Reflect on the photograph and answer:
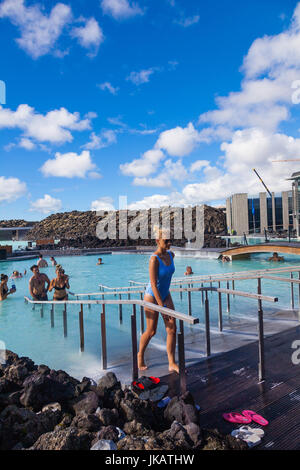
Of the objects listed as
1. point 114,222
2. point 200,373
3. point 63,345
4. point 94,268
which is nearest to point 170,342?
point 200,373

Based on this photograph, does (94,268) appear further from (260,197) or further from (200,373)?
(260,197)

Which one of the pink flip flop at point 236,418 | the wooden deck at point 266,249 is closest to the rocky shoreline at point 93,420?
the pink flip flop at point 236,418

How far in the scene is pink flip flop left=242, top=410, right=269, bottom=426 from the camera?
2.27 meters

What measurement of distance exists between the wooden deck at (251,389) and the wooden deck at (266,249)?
1347cm

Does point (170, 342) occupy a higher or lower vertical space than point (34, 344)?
higher

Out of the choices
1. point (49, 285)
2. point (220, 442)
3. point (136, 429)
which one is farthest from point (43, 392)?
point (49, 285)

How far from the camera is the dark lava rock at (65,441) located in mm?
2003

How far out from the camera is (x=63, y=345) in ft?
19.4

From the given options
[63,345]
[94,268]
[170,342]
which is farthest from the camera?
[94,268]

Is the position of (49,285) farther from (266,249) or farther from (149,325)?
(266,249)

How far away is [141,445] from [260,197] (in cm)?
4274

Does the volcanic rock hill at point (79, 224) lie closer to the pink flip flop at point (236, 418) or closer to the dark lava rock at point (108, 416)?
the pink flip flop at point (236, 418)

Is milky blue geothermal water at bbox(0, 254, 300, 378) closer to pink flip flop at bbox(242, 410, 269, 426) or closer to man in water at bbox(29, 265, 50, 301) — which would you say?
man in water at bbox(29, 265, 50, 301)
